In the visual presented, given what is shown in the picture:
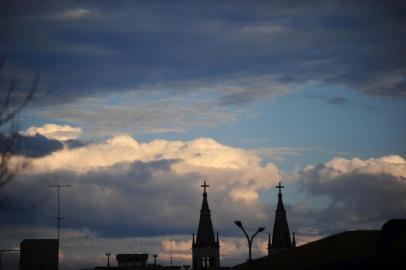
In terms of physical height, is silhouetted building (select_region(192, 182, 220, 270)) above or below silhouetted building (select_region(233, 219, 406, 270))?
above

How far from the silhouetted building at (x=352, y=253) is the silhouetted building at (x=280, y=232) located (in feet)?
165

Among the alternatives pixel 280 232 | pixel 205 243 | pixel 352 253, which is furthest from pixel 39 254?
pixel 352 253

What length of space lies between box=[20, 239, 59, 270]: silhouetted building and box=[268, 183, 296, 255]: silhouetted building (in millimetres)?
30382

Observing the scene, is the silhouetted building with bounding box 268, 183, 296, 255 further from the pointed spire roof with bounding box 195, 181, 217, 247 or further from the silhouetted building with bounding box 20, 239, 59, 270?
the silhouetted building with bounding box 20, 239, 59, 270

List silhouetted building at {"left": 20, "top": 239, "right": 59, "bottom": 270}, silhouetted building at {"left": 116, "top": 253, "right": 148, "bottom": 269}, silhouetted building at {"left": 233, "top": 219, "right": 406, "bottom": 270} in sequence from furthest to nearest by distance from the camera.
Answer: silhouetted building at {"left": 116, "top": 253, "right": 148, "bottom": 269} < silhouetted building at {"left": 20, "top": 239, "right": 59, "bottom": 270} < silhouetted building at {"left": 233, "top": 219, "right": 406, "bottom": 270}

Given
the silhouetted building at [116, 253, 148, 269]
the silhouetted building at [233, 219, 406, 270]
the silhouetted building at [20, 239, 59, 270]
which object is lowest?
the silhouetted building at [233, 219, 406, 270]

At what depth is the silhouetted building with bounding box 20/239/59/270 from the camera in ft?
260

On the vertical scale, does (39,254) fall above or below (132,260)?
below

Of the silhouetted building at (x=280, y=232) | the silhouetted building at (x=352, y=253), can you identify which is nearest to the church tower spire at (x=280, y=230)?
the silhouetted building at (x=280, y=232)

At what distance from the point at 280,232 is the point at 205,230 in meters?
9.32

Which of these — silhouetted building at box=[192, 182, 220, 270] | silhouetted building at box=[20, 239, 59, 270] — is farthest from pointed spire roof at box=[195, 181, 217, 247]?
silhouetted building at box=[20, 239, 59, 270]

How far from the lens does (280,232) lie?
10325 centimetres

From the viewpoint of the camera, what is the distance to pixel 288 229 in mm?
104312

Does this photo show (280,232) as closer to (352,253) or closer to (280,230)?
(280,230)
